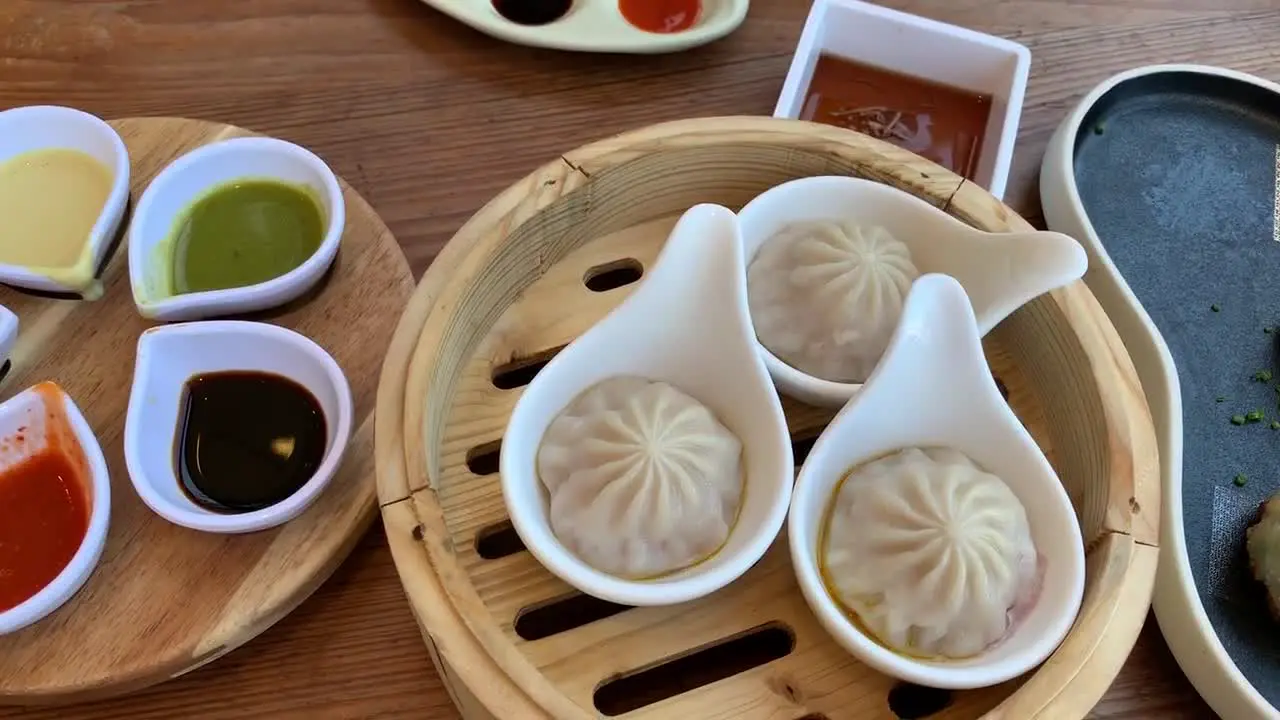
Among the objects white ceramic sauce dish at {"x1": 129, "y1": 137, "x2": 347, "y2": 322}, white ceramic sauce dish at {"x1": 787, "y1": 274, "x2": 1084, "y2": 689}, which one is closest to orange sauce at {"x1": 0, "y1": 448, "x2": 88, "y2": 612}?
white ceramic sauce dish at {"x1": 129, "y1": 137, "x2": 347, "y2": 322}

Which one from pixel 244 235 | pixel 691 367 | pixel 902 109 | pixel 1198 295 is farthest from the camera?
pixel 902 109

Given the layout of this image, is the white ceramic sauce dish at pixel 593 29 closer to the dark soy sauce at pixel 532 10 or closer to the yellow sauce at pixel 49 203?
the dark soy sauce at pixel 532 10

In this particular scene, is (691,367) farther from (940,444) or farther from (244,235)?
(244,235)

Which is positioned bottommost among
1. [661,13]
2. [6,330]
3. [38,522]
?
[38,522]

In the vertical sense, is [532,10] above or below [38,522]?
above

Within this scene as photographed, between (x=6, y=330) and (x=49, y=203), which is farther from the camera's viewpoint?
(x=49, y=203)

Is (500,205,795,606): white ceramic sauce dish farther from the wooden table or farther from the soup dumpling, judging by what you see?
the wooden table

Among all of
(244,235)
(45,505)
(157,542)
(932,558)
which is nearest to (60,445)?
(45,505)

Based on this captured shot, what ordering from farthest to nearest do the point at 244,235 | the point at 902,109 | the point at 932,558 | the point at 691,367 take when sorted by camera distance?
the point at 902,109 < the point at 244,235 < the point at 691,367 < the point at 932,558
